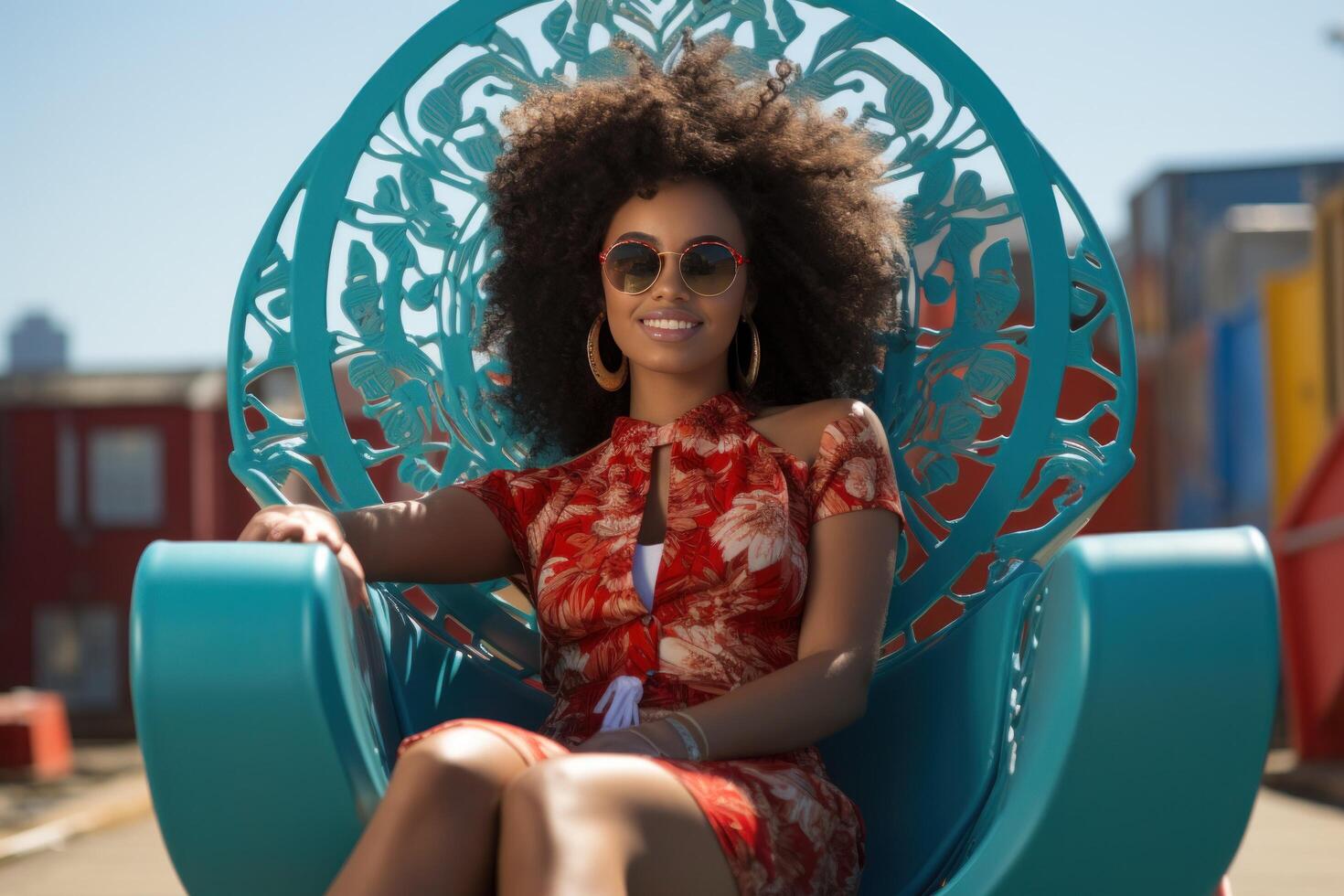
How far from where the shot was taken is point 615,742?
1.69 meters

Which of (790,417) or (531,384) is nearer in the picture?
(790,417)

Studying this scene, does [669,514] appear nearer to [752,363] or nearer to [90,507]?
[752,363]

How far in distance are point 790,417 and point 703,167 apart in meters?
0.38

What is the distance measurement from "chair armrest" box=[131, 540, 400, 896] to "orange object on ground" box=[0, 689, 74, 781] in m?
14.9

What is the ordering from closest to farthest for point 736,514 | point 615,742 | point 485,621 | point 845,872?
1. point 615,742
2. point 845,872
3. point 736,514
4. point 485,621

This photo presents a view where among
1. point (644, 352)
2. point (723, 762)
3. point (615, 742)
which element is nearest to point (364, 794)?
point (615, 742)

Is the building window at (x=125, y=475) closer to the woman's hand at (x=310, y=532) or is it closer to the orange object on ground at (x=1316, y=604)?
the orange object on ground at (x=1316, y=604)

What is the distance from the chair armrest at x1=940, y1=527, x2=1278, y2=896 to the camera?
1.45 meters

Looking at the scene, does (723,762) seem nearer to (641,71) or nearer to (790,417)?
(790,417)

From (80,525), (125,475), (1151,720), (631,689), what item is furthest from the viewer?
(80,525)

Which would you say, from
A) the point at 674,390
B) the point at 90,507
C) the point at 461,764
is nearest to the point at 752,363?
the point at 674,390

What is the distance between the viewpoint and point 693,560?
2018 millimetres

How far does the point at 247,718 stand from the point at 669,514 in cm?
71

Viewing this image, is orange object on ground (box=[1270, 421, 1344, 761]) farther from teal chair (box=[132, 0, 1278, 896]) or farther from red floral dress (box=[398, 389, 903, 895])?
red floral dress (box=[398, 389, 903, 895])
